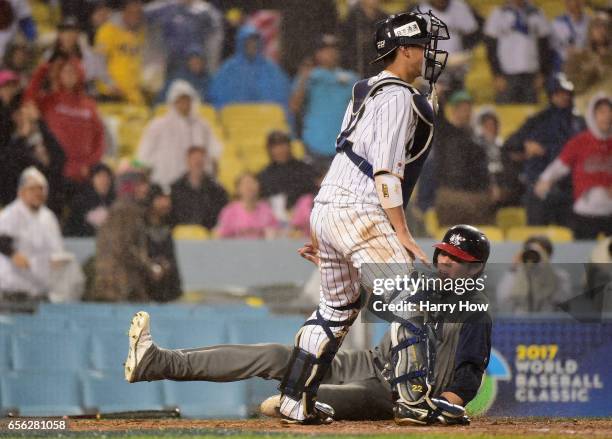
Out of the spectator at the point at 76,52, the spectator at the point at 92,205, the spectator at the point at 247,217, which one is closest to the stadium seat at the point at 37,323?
the spectator at the point at 92,205

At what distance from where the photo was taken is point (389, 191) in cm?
482

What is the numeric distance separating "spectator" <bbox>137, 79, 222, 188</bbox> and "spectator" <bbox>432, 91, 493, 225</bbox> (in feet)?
7.56

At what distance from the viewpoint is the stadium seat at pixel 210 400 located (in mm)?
7234

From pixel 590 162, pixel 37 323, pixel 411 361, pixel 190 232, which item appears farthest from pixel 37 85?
pixel 411 361

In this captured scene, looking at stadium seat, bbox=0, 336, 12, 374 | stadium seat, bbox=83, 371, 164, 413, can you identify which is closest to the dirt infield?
stadium seat, bbox=83, 371, 164, 413

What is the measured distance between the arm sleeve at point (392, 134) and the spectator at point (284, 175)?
5.36 metres

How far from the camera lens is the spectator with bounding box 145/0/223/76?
11.1 meters

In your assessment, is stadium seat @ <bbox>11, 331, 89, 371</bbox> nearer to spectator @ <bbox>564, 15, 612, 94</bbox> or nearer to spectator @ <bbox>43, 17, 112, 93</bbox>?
spectator @ <bbox>43, 17, 112, 93</bbox>

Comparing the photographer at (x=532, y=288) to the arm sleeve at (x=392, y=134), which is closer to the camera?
the arm sleeve at (x=392, y=134)

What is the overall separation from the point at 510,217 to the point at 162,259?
10.7 feet

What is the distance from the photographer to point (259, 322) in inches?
297

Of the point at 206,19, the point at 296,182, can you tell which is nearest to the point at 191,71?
the point at 206,19

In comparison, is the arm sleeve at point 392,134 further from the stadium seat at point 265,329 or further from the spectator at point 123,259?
the spectator at point 123,259

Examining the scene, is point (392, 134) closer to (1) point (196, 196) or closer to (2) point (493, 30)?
(1) point (196, 196)
